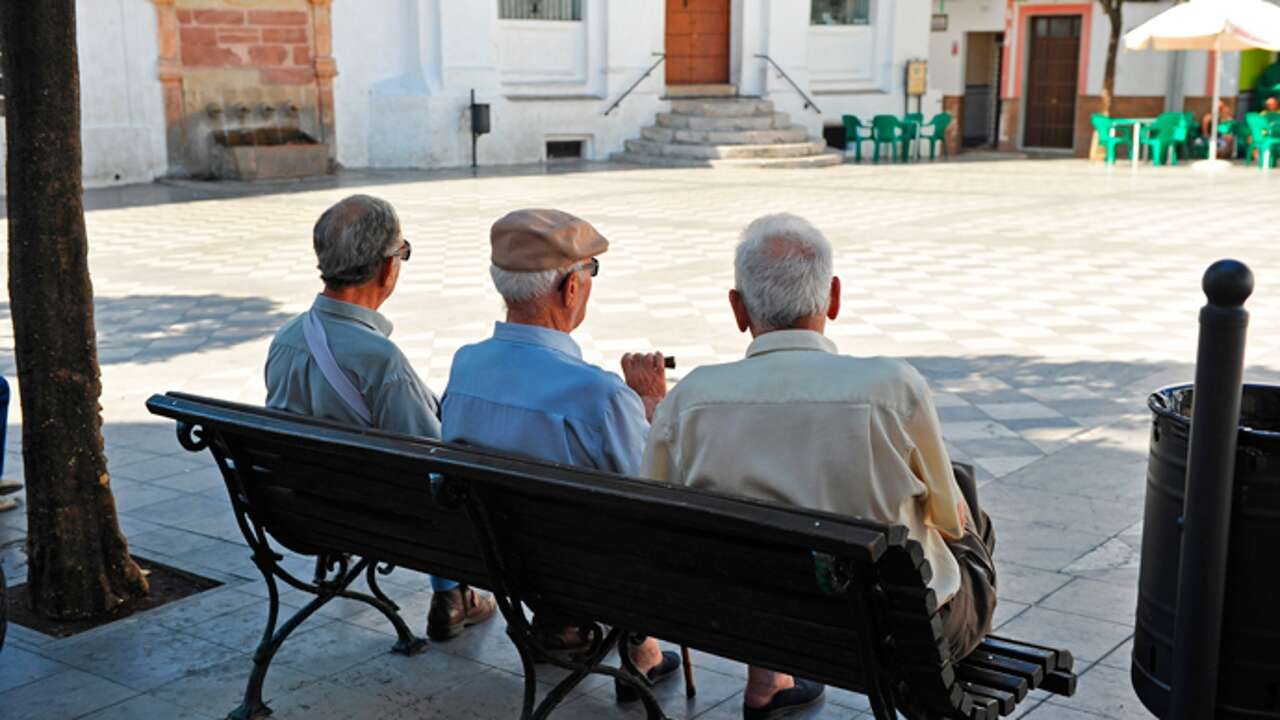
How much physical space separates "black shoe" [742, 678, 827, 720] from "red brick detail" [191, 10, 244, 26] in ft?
60.7

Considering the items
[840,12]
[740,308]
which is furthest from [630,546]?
[840,12]

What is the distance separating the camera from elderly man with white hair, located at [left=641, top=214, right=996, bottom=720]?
2816 mm

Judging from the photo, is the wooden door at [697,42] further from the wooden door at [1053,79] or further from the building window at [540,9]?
the wooden door at [1053,79]

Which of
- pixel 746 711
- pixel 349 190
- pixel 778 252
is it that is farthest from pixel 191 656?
pixel 349 190

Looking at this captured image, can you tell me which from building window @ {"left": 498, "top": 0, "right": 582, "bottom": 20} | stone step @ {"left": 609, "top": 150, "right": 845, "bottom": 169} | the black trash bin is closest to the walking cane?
the black trash bin

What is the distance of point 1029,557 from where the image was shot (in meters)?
4.81

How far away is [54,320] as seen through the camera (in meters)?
4.22

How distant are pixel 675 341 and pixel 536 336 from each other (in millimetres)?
5126

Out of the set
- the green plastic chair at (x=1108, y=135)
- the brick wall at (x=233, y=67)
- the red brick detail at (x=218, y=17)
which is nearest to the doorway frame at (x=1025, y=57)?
the green plastic chair at (x=1108, y=135)

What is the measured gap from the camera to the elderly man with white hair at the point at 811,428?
2816 mm

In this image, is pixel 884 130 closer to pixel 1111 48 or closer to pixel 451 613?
pixel 1111 48

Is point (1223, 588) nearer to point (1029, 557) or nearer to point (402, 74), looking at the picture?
point (1029, 557)

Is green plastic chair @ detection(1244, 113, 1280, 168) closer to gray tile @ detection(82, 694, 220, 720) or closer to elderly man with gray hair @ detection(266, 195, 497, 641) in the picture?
elderly man with gray hair @ detection(266, 195, 497, 641)

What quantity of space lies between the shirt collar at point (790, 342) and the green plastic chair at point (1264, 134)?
22088 mm
